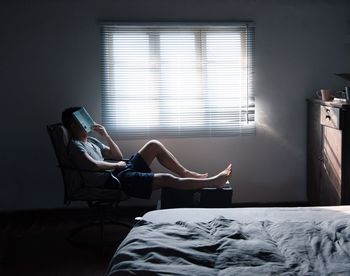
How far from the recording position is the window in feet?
14.0

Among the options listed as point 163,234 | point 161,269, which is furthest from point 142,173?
point 161,269

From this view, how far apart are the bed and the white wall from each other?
229 centimetres

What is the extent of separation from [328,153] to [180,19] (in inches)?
71.6

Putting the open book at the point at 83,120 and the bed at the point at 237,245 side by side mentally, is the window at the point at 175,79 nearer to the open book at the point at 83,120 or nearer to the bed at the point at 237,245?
the open book at the point at 83,120

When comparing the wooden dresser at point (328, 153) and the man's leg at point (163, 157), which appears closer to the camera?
the wooden dresser at point (328, 153)

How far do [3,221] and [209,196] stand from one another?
2018 mm

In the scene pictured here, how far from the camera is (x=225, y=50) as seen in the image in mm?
4320

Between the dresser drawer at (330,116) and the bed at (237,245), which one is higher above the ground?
the dresser drawer at (330,116)

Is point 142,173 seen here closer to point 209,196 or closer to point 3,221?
point 209,196

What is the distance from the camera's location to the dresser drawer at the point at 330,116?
3570 mm

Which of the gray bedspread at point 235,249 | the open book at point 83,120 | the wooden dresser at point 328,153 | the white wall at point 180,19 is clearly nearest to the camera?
the gray bedspread at point 235,249

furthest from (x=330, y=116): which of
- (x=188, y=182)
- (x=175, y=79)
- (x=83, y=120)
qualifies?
(x=83, y=120)

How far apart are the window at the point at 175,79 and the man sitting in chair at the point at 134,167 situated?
0.39m

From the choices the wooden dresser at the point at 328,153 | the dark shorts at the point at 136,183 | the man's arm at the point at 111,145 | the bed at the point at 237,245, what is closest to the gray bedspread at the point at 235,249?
the bed at the point at 237,245
